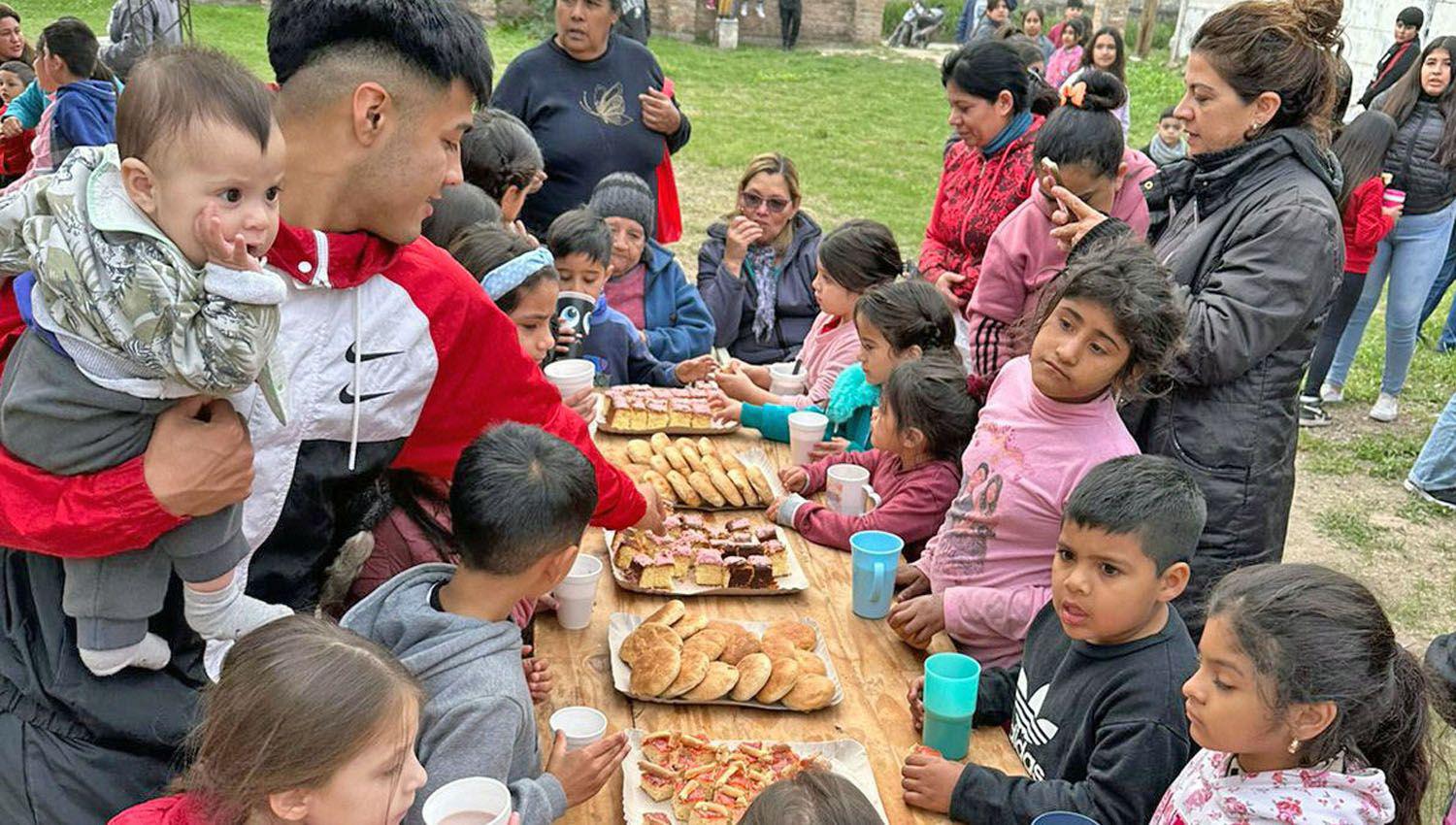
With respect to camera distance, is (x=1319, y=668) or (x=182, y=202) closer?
(x=182, y=202)

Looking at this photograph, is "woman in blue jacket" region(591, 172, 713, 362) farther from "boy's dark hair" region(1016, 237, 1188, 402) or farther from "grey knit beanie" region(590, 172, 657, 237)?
"boy's dark hair" region(1016, 237, 1188, 402)

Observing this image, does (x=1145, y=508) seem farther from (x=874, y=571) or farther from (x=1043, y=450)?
(x=874, y=571)

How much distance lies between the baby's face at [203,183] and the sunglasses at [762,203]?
4.06 m

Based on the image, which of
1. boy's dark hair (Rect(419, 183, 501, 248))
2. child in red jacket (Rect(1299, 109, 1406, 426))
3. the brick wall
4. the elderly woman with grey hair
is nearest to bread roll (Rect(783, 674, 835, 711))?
boy's dark hair (Rect(419, 183, 501, 248))

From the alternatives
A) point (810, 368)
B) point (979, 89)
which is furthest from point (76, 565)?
point (979, 89)

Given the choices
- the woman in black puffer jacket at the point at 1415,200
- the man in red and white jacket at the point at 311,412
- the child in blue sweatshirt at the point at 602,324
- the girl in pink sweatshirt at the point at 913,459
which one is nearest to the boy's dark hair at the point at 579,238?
the child in blue sweatshirt at the point at 602,324

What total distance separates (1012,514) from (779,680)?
808 mm

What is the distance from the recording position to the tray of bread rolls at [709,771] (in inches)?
93.3

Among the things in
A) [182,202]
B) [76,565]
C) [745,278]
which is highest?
[182,202]

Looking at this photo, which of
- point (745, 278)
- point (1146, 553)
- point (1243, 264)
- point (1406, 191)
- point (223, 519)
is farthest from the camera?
point (1406, 191)

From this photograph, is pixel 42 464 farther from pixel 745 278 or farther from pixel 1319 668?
pixel 745 278

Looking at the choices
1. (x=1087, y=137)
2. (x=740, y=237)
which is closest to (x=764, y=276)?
(x=740, y=237)

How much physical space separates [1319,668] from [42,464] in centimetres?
224

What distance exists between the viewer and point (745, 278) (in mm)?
6086
